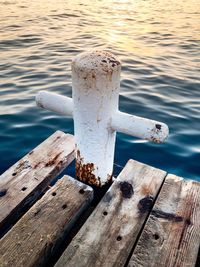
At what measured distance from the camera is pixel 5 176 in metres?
2.15

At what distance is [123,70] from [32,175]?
4948 mm

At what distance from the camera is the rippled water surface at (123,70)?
153 inches

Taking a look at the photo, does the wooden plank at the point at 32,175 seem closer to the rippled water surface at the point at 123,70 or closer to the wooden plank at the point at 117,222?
the wooden plank at the point at 117,222

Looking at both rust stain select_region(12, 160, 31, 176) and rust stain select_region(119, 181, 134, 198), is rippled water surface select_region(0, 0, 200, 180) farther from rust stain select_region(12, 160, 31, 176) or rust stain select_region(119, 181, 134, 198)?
rust stain select_region(119, 181, 134, 198)

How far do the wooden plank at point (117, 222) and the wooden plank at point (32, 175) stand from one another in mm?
502

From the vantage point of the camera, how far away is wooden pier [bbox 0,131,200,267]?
1.54 meters

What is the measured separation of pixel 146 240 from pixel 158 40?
8.38 m

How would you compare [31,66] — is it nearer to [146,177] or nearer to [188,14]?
[146,177]

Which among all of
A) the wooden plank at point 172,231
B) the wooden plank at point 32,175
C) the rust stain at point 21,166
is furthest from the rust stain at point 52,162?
the wooden plank at point 172,231

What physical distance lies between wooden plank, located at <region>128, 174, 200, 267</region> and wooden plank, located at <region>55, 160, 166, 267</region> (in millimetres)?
61

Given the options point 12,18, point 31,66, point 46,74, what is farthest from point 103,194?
point 12,18

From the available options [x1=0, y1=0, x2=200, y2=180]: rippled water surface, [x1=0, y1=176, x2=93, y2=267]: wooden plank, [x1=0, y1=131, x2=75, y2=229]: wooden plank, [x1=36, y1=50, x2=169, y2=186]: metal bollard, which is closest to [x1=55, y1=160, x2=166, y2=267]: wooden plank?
[x1=0, y1=176, x2=93, y2=267]: wooden plank

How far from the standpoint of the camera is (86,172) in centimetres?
204

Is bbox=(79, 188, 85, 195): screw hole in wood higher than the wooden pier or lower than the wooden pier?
higher
